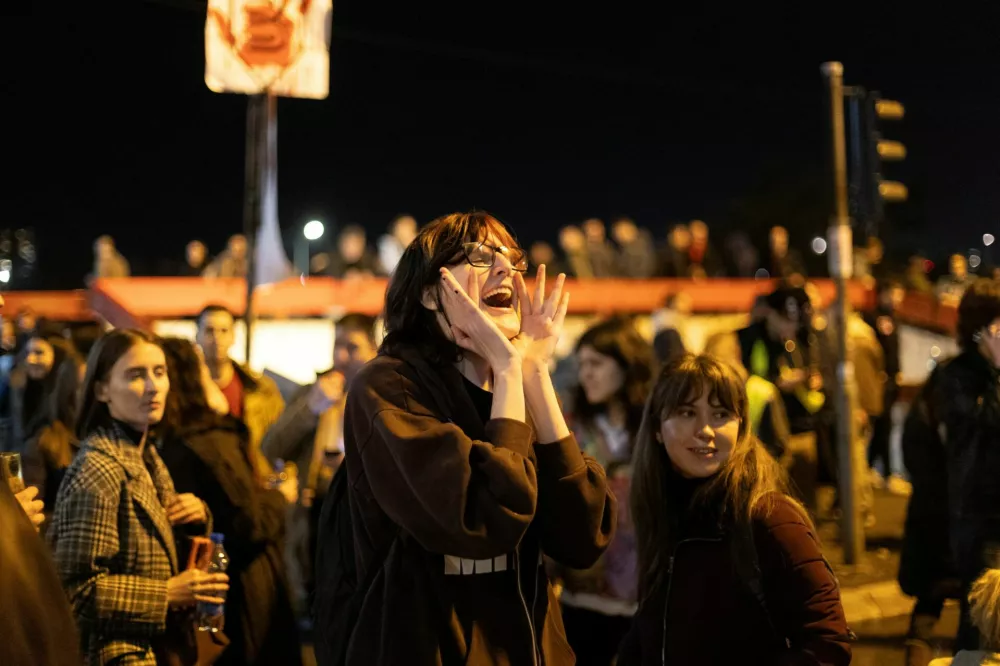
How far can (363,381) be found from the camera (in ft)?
7.12

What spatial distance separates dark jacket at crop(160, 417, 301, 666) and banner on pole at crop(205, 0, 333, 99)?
582 centimetres

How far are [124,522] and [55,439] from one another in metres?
2.07

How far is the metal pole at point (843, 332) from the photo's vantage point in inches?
305

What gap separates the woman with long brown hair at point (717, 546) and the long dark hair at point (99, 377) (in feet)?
6.07

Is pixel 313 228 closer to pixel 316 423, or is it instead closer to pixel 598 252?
pixel 598 252

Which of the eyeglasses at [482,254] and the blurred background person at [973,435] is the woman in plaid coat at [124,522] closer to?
the eyeglasses at [482,254]

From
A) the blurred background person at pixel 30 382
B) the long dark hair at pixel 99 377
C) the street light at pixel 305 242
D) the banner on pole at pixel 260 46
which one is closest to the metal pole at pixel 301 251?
the street light at pixel 305 242

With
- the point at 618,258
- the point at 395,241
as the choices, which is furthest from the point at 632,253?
the point at 395,241

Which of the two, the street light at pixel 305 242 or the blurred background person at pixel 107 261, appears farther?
the street light at pixel 305 242

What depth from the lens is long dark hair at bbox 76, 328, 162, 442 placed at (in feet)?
11.3

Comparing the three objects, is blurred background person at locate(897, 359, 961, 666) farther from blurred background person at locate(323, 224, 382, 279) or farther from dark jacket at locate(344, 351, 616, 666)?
blurred background person at locate(323, 224, 382, 279)

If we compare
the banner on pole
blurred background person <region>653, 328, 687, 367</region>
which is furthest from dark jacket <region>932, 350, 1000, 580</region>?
the banner on pole

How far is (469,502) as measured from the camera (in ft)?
6.50

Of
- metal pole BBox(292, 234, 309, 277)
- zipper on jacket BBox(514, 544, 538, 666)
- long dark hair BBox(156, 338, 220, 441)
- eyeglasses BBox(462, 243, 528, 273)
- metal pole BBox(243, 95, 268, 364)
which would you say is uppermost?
metal pole BBox(292, 234, 309, 277)
